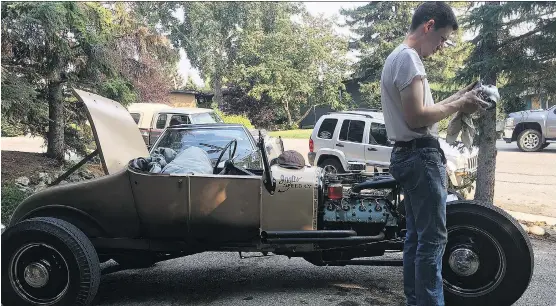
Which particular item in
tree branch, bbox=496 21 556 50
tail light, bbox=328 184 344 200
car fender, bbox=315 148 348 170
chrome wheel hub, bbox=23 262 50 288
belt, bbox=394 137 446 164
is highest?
tree branch, bbox=496 21 556 50

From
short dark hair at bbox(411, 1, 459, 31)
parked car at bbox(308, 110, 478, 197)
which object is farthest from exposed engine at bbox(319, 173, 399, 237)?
parked car at bbox(308, 110, 478, 197)

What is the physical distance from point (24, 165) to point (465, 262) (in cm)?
1004

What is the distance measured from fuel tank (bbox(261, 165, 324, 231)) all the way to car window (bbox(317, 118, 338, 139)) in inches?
342

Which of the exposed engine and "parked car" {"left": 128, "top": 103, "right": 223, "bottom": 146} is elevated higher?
"parked car" {"left": 128, "top": 103, "right": 223, "bottom": 146}

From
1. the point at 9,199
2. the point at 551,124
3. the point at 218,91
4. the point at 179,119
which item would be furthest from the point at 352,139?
the point at 218,91

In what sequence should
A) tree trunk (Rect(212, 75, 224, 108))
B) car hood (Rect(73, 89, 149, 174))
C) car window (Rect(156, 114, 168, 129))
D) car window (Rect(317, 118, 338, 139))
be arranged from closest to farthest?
1. car hood (Rect(73, 89, 149, 174))
2. car window (Rect(317, 118, 338, 139))
3. car window (Rect(156, 114, 168, 129))
4. tree trunk (Rect(212, 75, 224, 108))

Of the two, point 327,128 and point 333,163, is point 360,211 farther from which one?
point 327,128

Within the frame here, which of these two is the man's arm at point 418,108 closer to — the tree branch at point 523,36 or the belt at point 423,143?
the belt at point 423,143

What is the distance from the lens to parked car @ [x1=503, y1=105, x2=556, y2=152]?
16.1 meters

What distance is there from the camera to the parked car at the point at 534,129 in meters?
16.1

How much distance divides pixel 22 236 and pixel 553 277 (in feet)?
15.0

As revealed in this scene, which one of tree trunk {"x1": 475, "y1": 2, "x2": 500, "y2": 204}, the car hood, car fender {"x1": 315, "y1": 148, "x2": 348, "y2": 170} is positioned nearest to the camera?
the car hood

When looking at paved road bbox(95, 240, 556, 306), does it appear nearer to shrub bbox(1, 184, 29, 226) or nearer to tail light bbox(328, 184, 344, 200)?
tail light bbox(328, 184, 344, 200)

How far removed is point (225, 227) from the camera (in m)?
3.70
